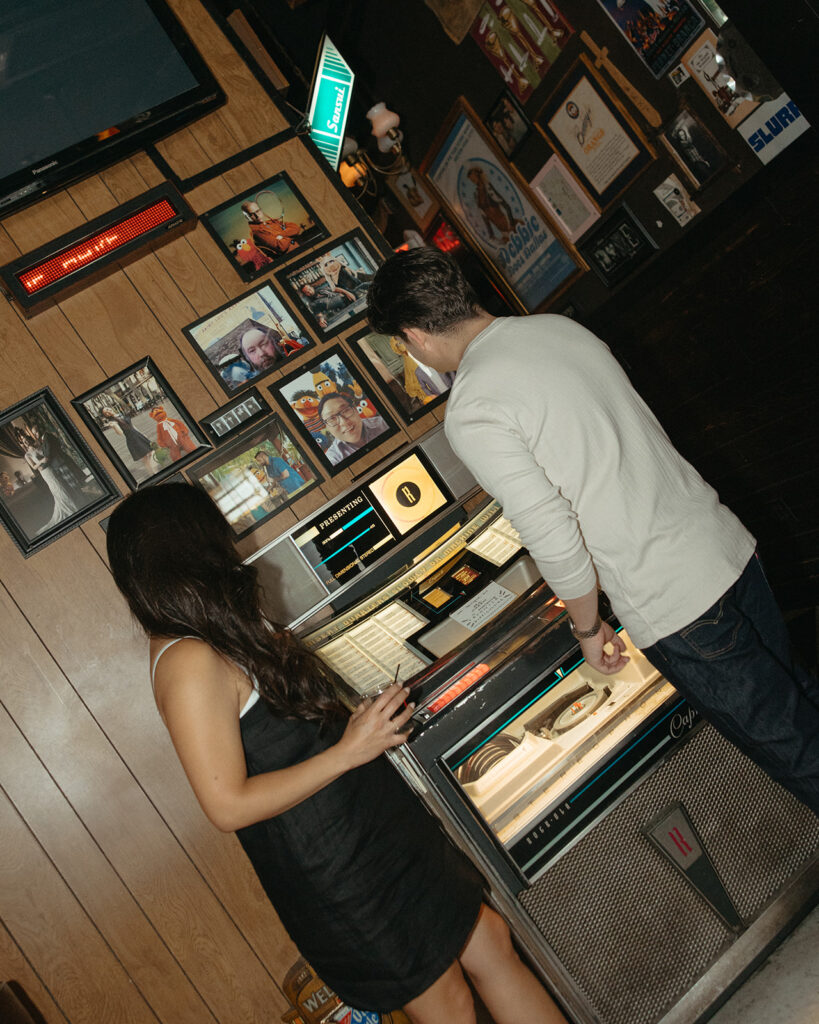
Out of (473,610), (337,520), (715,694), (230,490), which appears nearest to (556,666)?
(473,610)

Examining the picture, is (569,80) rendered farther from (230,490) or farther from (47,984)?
(47,984)

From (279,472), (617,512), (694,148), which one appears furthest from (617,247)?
(617,512)

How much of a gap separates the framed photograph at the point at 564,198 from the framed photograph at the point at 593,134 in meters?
0.05

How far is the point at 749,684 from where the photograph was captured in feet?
4.70

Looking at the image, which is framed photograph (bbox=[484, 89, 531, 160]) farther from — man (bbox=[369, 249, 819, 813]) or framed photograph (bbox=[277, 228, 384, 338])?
man (bbox=[369, 249, 819, 813])

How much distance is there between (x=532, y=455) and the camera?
1417 millimetres

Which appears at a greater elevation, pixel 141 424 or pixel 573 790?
pixel 141 424

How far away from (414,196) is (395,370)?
3.38 m

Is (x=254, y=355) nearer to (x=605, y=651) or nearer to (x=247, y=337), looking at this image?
(x=247, y=337)

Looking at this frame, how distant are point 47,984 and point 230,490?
1635mm

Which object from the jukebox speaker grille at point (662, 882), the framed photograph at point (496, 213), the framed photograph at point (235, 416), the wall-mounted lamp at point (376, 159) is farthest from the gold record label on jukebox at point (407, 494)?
the wall-mounted lamp at point (376, 159)

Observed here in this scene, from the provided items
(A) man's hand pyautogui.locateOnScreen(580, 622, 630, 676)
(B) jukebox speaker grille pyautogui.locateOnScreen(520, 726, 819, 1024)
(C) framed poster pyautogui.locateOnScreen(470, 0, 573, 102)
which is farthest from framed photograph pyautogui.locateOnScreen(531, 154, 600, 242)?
(B) jukebox speaker grille pyautogui.locateOnScreen(520, 726, 819, 1024)

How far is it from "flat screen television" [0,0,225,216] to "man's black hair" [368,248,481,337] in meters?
1.37

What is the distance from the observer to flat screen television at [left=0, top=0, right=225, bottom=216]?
87.4 inches
